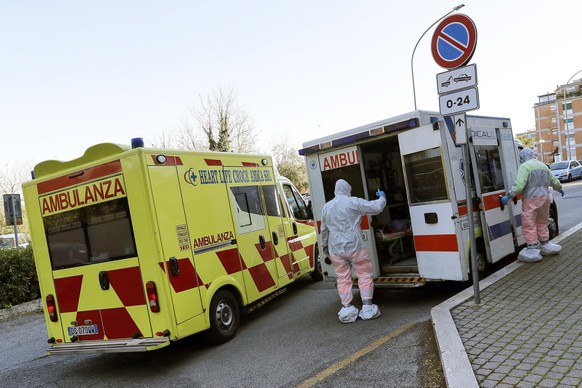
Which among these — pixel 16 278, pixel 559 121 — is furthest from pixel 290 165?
pixel 559 121

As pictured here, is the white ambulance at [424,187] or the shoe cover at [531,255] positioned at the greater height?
the white ambulance at [424,187]

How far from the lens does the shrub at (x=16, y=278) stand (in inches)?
350

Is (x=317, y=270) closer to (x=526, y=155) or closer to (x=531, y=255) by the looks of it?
(x=531, y=255)

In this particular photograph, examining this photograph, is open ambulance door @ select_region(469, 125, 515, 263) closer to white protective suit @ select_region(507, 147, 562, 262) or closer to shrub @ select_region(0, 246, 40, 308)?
white protective suit @ select_region(507, 147, 562, 262)

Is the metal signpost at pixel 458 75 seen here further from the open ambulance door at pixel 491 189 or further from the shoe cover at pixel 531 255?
the shoe cover at pixel 531 255

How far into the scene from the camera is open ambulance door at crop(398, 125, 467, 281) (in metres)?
5.50

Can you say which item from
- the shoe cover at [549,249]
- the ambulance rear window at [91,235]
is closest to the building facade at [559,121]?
the shoe cover at [549,249]

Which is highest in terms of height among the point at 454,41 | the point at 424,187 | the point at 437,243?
the point at 454,41

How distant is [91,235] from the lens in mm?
5078

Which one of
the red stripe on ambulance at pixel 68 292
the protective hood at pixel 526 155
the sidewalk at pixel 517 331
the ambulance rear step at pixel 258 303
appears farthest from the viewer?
the protective hood at pixel 526 155

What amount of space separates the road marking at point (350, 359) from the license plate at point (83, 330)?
2640 mm

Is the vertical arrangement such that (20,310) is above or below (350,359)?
above

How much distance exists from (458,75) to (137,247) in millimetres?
3929

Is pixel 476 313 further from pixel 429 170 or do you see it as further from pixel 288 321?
→ pixel 288 321
